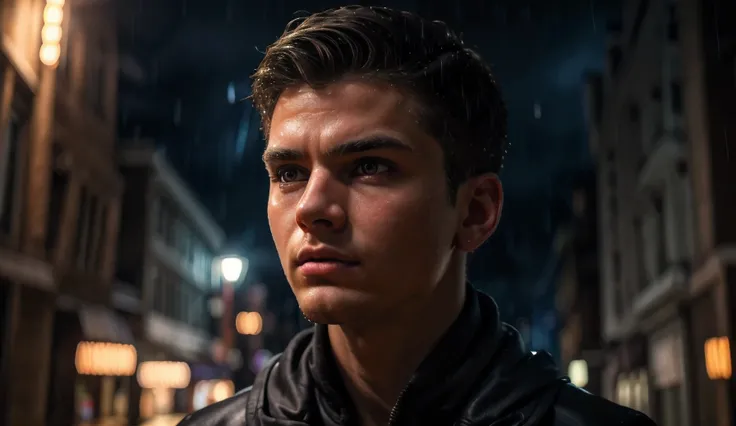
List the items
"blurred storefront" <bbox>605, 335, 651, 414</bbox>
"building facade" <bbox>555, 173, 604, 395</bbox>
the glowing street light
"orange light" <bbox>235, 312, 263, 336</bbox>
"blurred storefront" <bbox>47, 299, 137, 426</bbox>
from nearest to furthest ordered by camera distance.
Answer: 1. the glowing street light
2. "blurred storefront" <bbox>47, 299, 137, 426</bbox>
3. "blurred storefront" <bbox>605, 335, 651, 414</bbox>
4. "building facade" <bbox>555, 173, 604, 395</bbox>
5. "orange light" <bbox>235, 312, 263, 336</bbox>

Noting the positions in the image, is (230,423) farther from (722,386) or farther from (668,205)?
(668,205)

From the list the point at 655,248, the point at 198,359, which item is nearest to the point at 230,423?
the point at 655,248

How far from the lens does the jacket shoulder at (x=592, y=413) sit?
6.18 feet

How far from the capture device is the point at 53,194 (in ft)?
61.9

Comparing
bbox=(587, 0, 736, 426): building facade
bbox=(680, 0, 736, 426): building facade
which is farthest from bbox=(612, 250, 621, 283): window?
bbox=(680, 0, 736, 426): building facade

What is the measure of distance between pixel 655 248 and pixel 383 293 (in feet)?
67.0

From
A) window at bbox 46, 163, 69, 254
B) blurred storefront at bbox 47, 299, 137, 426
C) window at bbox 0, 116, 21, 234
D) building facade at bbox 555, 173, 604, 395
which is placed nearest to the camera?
window at bbox 0, 116, 21, 234

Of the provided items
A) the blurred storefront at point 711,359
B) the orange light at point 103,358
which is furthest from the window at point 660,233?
the orange light at point 103,358

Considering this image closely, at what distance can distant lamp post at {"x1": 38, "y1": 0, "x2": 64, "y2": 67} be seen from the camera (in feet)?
46.6

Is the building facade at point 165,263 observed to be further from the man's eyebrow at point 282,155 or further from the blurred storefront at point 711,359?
the man's eyebrow at point 282,155

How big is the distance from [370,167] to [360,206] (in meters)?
0.11

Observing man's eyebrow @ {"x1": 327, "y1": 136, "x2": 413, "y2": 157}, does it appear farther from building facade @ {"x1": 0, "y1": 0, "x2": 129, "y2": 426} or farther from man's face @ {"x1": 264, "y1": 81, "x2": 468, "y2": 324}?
building facade @ {"x1": 0, "y1": 0, "x2": 129, "y2": 426}

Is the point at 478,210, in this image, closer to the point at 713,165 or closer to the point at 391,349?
the point at 391,349

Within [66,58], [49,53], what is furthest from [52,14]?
[66,58]
